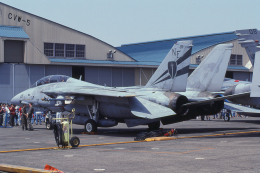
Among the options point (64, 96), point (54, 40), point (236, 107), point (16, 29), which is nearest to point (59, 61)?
point (54, 40)

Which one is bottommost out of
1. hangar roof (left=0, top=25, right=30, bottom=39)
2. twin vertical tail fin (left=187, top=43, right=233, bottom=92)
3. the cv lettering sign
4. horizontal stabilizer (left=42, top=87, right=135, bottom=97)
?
horizontal stabilizer (left=42, top=87, right=135, bottom=97)

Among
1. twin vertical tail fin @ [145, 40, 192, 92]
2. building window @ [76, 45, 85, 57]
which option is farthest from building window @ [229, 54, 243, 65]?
twin vertical tail fin @ [145, 40, 192, 92]

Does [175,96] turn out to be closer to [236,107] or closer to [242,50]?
[236,107]

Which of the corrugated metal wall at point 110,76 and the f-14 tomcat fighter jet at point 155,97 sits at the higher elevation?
the corrugated metal wall at point 110,76

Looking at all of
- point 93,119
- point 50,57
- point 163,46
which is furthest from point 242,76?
Answer: point 93,119

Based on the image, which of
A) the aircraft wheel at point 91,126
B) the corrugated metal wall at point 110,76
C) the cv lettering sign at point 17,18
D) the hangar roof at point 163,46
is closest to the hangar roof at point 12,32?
the cv lettering sign at point 17,18

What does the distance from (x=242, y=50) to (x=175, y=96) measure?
34.8 m

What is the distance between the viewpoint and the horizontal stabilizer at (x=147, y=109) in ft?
55.6

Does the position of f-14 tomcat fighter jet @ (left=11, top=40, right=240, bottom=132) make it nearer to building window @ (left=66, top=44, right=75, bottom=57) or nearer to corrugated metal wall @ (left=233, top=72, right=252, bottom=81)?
building window @ (left=66, top=44, right=75, bottom=57)

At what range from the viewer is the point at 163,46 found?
188 feet

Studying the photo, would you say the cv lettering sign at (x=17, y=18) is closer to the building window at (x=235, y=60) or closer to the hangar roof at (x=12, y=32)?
the hangar roof at (x=12, y=32)

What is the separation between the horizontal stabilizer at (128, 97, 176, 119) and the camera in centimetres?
1694

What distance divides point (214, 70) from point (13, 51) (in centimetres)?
2139

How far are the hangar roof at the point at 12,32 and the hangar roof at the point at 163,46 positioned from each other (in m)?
18.9
